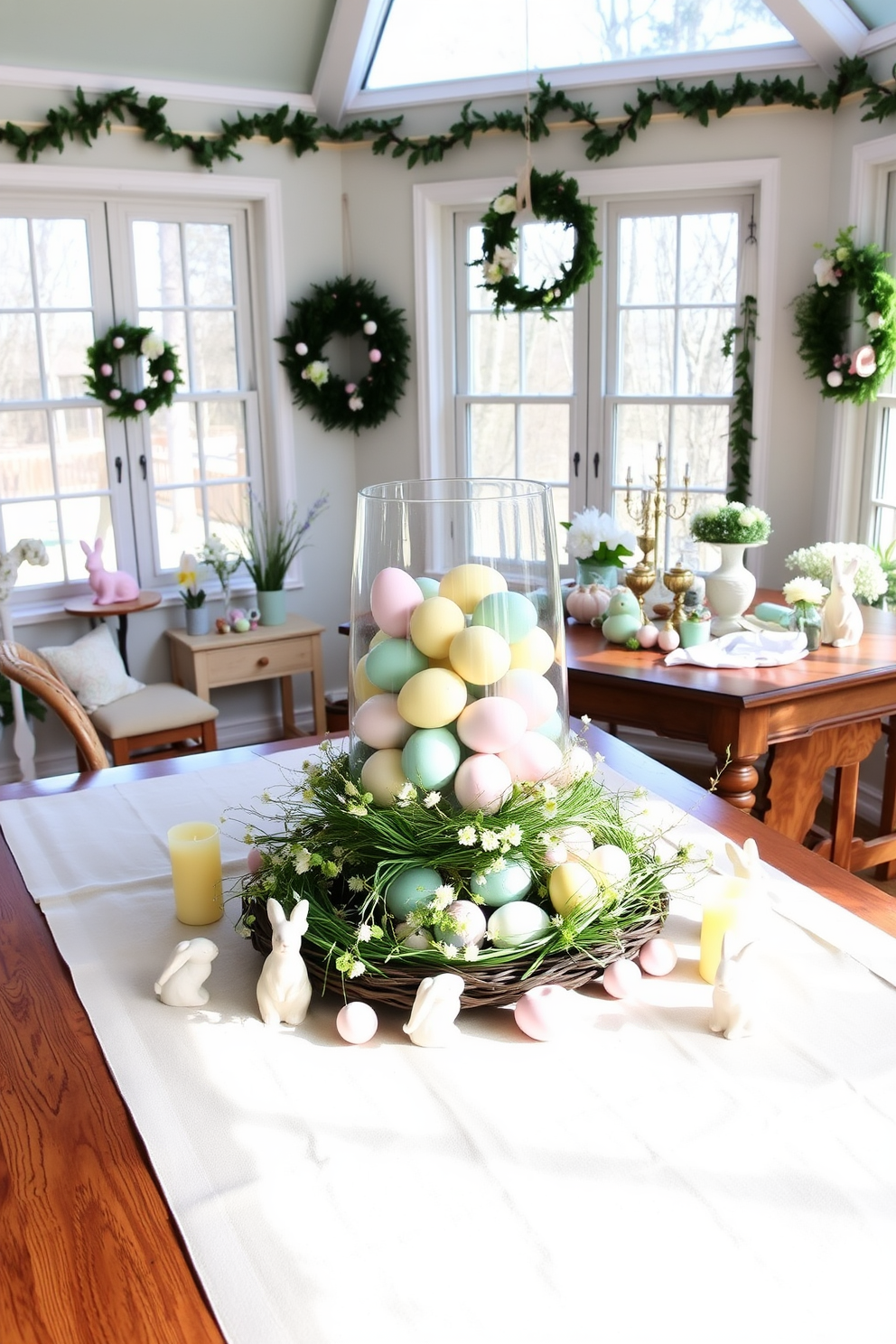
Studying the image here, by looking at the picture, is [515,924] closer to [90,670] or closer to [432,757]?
[432,757]

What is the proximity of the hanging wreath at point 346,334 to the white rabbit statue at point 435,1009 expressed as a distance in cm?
378

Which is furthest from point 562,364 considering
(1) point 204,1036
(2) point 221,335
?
(1) point 204,1036

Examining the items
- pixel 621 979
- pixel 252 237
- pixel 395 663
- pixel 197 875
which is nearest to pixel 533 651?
pixel 395 663

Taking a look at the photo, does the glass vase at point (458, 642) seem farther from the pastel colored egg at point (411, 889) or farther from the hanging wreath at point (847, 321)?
the hanging wreath at point (847, 321)

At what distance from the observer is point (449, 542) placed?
4.04 ft

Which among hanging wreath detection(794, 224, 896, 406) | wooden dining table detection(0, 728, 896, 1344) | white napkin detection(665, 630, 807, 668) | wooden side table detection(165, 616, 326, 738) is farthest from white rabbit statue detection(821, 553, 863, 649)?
wooden side table detection(165, 616, 326, 738)

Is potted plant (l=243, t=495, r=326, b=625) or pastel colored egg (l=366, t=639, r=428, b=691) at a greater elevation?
pastel colored egg (l=366, t=639, r=428, b=691)

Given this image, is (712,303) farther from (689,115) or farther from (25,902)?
(25,902)

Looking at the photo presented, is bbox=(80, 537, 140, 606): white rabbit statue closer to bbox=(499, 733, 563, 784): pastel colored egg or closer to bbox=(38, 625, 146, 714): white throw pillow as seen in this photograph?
bbox=(38, 625, 146, 714): white throw pillow

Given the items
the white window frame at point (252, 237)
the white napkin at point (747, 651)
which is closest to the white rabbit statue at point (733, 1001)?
the white napkin at point (747, 651)

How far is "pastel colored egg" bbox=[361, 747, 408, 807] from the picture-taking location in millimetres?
1246

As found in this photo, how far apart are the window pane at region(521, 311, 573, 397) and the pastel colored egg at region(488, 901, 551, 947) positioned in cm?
365

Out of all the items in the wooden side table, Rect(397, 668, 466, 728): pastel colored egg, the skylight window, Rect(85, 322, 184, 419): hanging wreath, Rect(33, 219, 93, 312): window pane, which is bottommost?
the wooden side table

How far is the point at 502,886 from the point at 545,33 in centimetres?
389
